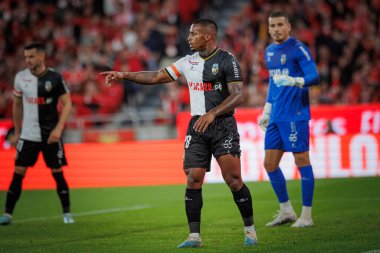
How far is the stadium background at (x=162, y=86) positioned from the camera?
16469 millimetres

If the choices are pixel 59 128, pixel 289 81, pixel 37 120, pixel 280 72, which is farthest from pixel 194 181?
pixel 37 120

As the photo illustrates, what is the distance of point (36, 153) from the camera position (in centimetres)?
1102

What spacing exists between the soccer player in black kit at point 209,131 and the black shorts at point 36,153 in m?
2.99

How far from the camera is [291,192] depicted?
13641mm

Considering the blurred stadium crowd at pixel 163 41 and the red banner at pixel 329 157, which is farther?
the blurred stadium crowd at pixel 163 41

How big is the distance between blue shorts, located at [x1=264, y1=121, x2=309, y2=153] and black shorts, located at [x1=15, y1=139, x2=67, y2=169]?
2.98 m

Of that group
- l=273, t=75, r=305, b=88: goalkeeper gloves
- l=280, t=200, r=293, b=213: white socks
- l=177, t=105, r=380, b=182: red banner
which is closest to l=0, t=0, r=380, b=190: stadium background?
l=177, t=105, r=380, b=182: red banner

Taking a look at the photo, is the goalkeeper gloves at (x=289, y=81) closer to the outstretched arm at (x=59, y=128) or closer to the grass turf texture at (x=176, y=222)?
the grass turf texture at (x=176, y=222)

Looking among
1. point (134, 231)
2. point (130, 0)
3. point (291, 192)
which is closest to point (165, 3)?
point (130, 0)

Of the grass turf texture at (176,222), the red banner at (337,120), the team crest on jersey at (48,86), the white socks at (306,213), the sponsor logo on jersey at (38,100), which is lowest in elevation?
the grass turf texture at (176,222)

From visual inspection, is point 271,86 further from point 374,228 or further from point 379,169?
point 379,169

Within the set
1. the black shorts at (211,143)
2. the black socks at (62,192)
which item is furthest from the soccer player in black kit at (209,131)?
the black socks at (62,192)

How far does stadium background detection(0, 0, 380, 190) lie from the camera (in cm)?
1647

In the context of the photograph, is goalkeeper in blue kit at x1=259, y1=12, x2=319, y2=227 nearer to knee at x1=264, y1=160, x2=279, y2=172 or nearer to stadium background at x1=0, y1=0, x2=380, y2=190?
knee at x1=264, y1=160, x2=279, y2=172
